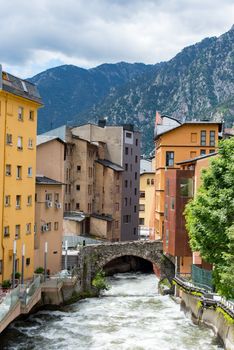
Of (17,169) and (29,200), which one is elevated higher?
(17,169)

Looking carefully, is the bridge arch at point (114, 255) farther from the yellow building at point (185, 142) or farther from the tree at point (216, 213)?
the tree at point (216, 213)

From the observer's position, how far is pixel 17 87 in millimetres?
51906

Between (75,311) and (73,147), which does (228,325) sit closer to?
(75,311)

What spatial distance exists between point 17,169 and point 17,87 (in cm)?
767

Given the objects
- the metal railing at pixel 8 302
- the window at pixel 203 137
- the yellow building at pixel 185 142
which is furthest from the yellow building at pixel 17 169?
the window at pixel 203 137

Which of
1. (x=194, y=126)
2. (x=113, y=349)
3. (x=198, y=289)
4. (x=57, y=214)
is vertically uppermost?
(x=194, y=126)

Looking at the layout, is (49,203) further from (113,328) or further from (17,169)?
(113,328)

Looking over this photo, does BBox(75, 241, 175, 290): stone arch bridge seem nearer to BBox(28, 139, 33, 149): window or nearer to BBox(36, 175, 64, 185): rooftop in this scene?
BBox(36, 175, 64, 185): rooftop

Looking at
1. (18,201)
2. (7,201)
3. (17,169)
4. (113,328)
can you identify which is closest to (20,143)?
(17,169)

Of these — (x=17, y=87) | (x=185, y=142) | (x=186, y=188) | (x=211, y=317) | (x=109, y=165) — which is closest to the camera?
(x=211, y=317)

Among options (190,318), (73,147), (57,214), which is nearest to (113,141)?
(73,147)

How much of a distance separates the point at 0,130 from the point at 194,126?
3490cm

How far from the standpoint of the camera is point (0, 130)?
48.5 metres

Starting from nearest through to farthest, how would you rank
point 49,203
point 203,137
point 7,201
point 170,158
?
point 7,201 → point 49,203 → point 203,137 → point 170,158
